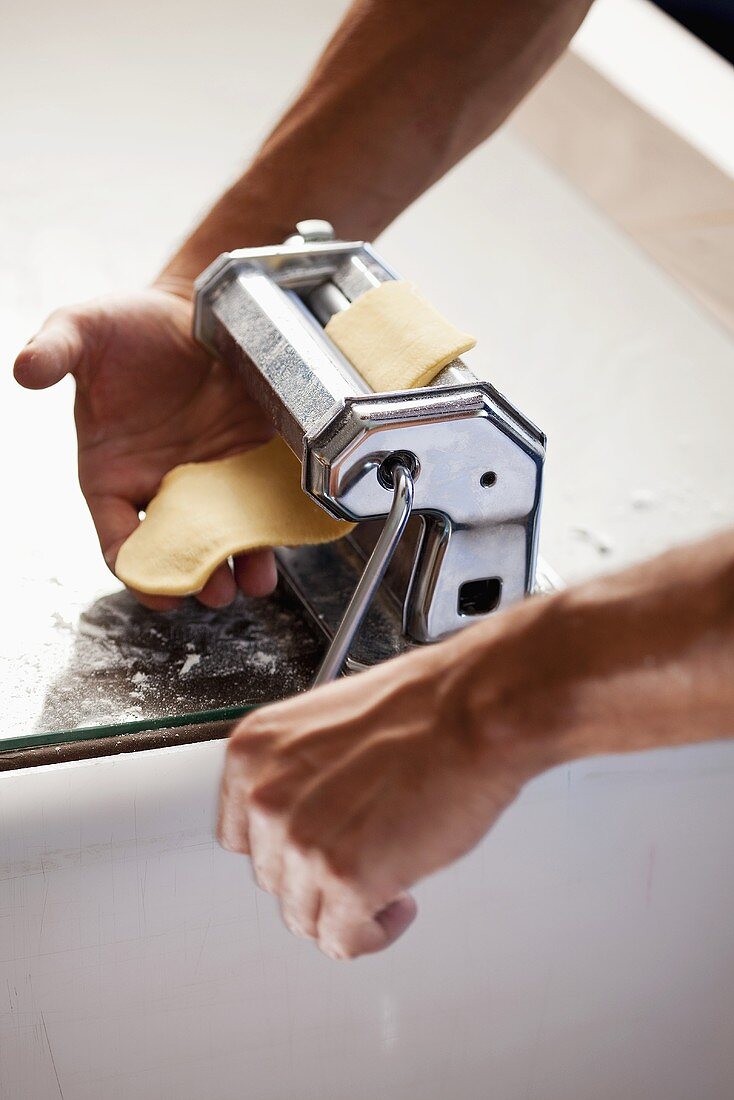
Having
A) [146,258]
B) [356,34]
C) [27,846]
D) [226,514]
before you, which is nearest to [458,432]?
[226,514]

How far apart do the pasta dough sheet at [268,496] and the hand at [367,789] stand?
7.3 inches

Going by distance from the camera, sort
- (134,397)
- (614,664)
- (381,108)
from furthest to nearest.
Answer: (381,108)
(134,397)
(614,664)

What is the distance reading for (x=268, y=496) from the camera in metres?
0.69

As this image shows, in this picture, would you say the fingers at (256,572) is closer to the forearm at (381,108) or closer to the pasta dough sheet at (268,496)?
the pasta dough sheet at (268,496)

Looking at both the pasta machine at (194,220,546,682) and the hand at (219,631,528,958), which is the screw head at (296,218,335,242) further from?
the hand at (219,631,528,958)

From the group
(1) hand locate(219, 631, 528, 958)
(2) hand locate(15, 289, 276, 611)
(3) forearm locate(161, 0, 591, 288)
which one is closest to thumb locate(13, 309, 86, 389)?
(2) hand locate(15, 289, 276, 611)

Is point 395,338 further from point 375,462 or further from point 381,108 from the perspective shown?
point 381,108

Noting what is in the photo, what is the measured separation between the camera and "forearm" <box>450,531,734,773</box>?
41cm

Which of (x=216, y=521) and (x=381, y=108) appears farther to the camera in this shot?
(x=381, y=108)

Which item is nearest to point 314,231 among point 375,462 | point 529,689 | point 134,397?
point 134,397

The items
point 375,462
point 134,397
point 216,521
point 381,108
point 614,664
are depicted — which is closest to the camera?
point 614,664

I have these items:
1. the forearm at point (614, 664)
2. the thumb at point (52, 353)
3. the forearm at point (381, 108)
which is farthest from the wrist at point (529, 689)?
the forearm at point (381, 108)

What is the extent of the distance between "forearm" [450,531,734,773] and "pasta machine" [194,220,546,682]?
0.41 feet

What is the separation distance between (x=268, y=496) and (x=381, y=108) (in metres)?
0.38
